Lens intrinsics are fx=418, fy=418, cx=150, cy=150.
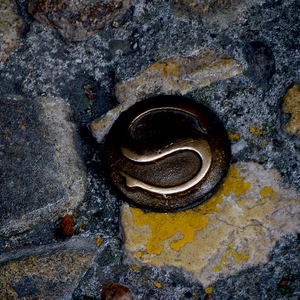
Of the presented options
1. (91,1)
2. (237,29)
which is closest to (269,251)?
(237,29)

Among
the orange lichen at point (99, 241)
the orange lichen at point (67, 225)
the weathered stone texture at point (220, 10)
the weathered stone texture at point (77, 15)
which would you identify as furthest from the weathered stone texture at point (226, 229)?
the weathered stone texture at point (77, 15)

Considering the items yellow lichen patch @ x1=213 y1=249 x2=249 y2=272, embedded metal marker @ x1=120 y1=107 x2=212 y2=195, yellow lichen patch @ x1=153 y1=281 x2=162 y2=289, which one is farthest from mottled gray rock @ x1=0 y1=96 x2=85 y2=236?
yellow lichen patch @ x1=213 y1=249 x2=249 y2=272

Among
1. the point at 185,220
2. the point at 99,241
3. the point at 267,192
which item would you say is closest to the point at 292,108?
the point at 267,192

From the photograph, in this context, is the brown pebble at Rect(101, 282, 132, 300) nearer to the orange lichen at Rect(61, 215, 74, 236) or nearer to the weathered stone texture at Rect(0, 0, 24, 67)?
the orange lichen at Rect(61, 215, 74, 236)

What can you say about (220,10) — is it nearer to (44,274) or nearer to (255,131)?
(255,131)

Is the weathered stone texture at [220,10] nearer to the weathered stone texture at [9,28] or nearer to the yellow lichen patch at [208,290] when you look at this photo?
the weathered stone texture at [9,28]
